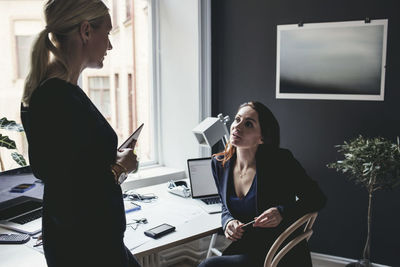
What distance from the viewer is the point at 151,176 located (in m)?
2.99

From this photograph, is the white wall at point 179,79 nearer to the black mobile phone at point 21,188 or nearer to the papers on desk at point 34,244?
the black mobile phone at point 21,188

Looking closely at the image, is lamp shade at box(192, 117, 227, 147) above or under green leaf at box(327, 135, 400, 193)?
above

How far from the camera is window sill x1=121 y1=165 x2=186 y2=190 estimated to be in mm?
2840

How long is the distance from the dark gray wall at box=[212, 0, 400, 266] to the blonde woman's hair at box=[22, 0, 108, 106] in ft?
6.95

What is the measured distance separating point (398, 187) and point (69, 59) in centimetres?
244

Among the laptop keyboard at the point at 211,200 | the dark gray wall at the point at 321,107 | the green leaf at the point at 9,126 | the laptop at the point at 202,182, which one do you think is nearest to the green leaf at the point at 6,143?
Result: the green leaf at the point at 9,126

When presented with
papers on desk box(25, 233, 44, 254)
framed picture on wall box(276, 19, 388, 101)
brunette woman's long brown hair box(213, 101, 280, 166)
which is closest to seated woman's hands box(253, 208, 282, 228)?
brunette woman's long brown hair box(213, 101, 280, 166)

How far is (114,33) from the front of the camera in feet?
10.2

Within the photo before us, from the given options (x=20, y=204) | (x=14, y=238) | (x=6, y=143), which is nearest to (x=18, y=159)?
(x=6, y=143)

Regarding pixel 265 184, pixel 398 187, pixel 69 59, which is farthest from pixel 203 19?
pixel 69 59

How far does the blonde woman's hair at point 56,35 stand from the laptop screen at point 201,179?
59.9 inches

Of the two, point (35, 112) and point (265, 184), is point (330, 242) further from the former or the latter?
point (35, 112)

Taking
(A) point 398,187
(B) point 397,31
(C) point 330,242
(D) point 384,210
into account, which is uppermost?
(B) point 397,31

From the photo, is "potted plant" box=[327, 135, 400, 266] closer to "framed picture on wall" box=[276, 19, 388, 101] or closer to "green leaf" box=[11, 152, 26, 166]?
"framed picture on wall" box=[276, 19, 388, 101]
